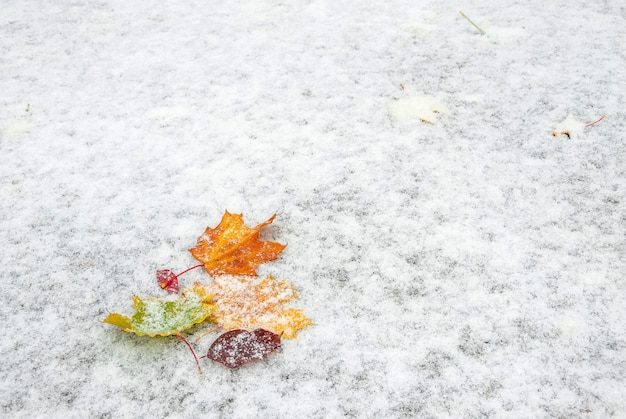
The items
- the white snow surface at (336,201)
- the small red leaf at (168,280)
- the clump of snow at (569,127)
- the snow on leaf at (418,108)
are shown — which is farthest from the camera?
the snow on leaf at (418,108)

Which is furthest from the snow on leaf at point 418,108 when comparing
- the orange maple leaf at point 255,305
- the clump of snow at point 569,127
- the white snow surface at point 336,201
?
the orange maple leaf at point 255,305

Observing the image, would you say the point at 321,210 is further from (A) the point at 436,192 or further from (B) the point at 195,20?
(B) the point at 195,20

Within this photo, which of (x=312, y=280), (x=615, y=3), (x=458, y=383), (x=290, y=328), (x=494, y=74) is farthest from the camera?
(x=615, y=3)

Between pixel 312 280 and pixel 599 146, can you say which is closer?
pixel 312 280

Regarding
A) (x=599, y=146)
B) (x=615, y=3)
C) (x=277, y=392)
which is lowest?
(x=277, y=392)

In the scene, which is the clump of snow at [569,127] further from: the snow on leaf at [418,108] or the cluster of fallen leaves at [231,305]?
the cluster of fallen leaves at [231,305]

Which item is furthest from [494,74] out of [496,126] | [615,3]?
[615,3]

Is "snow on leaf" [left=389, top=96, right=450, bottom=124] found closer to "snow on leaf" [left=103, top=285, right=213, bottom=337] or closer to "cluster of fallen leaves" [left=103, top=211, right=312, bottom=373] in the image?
"cluster of fallen leaves" [left=103, top=211, right=312, bottom=373]
